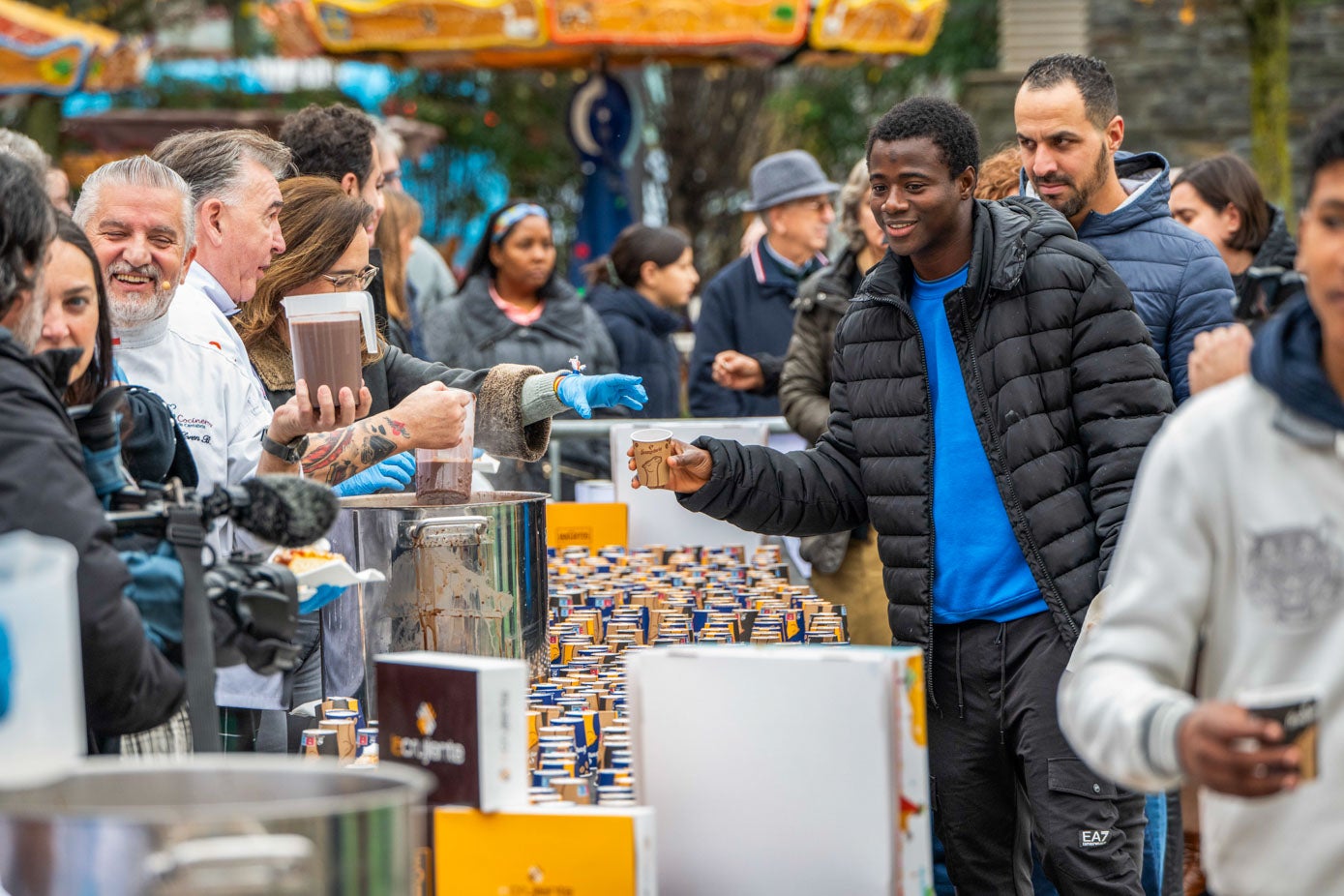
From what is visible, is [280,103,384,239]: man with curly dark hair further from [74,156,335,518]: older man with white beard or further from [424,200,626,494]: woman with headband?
[424,200,626,494]: woman with headband

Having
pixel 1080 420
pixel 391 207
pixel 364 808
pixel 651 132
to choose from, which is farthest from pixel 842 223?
pixel 651 132

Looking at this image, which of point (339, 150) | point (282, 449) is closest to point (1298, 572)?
point (282, 449)

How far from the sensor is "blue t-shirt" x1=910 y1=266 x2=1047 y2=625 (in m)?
3.24

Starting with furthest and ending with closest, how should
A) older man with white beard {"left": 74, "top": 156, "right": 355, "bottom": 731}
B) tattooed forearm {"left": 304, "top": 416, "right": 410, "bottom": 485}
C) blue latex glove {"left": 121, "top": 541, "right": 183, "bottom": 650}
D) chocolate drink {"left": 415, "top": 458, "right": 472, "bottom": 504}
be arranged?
chocolate drink {"left": 415, "top": 458, "right": 472, "bottom": 504}
tattooed forearm {"left": 304, "top": 416, "right": 410, "bottom": 485}
older man with white beard {"left": 74, "top": 156, "right": 355, "bottom": 731}
blue latex glove {"left": 121, "top": 541, "right": 183, "bottom": 650}

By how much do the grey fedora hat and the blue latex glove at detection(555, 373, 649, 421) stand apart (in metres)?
3.08

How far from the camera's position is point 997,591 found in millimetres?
3242

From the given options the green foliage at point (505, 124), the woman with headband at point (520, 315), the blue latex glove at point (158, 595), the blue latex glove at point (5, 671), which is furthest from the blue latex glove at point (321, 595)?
the green foliage at point (505, 124)

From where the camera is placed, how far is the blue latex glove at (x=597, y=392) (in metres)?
3.41

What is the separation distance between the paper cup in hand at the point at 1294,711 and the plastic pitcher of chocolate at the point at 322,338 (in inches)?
69.1

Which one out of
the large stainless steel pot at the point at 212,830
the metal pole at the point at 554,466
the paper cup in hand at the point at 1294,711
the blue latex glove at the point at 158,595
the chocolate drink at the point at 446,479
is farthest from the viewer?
the metal pole at the point at 554,466

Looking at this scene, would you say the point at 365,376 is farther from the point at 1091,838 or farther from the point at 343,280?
the point at 1091,838

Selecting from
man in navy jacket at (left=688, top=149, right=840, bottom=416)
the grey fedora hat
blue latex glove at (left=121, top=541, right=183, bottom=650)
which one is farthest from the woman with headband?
blue latex glove at (left=121, top=541, right=183, bottom=650)

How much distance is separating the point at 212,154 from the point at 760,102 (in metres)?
15.9

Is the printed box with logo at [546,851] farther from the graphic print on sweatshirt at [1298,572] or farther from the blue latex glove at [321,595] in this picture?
the graphic print on sweatshirt at [1298,572]
